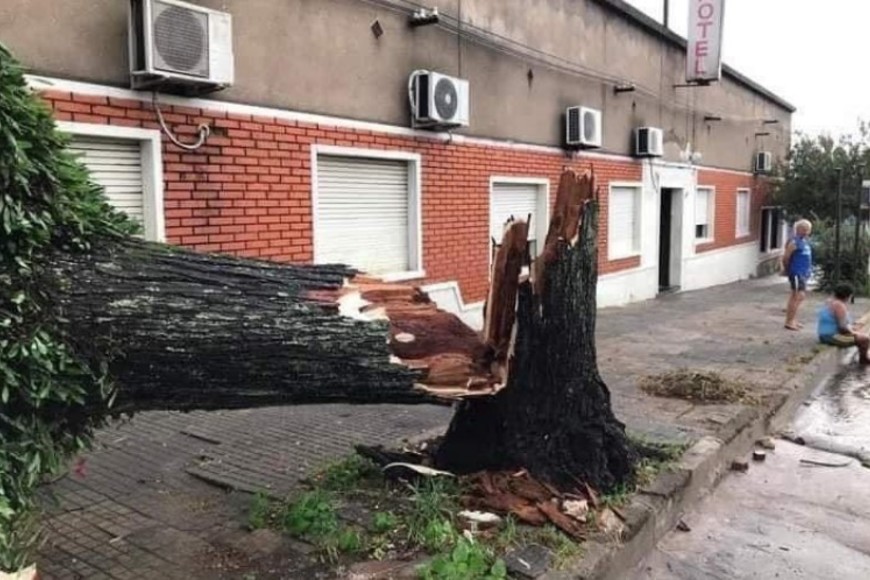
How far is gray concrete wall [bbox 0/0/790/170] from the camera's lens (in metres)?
5.40

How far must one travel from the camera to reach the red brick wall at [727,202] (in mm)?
18830

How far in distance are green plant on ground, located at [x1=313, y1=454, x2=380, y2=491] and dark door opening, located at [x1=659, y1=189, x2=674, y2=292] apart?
43.7ft

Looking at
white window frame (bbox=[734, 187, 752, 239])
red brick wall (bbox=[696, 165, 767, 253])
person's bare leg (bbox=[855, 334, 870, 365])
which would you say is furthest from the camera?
white window frame (bbox=[734, 187, 752, 239])

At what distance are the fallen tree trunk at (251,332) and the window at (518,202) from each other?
659 centimetres

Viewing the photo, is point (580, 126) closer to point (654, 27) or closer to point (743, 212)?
point (654, 27)

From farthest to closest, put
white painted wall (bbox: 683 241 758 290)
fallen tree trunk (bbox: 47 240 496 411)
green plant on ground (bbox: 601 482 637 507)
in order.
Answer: white painted wall (bbox: 683 241 758 290)
green plant on ground (bbox: 601 482 637 507)
fallen tree trunk (bbox: 47 240 496 411)

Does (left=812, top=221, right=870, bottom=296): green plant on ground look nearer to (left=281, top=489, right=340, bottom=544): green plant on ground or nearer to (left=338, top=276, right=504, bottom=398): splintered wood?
(left=338, top=276, right=504, bottom=398): splintered wood

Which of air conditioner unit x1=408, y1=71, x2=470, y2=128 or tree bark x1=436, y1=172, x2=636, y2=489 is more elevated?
air conditioner unit x1=408, y1=71, x2=470, y2=128

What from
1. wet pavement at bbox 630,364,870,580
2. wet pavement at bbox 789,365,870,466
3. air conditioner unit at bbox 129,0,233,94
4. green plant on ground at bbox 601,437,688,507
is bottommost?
wet pavement at bbox 789,365,870,466

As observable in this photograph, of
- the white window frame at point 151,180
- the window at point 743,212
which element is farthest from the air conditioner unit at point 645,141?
the white window frame at point 151,180

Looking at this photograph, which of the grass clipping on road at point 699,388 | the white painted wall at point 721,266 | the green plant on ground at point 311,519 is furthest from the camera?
the white painted wall at point 721,266

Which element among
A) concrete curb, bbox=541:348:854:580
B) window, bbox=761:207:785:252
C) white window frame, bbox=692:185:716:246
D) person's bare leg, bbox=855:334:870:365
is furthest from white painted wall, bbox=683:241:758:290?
concrete curb, bbox=541:348:854:580

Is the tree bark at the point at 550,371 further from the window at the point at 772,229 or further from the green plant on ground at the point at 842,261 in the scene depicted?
the window at the point at 772,229

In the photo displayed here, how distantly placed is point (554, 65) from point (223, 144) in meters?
6.46
